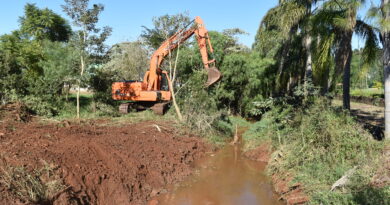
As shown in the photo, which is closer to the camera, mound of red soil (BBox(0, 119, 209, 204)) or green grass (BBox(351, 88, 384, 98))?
mound of red soil (BBox(0, 119, 209, 204))

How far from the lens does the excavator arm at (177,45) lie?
47.2 feet

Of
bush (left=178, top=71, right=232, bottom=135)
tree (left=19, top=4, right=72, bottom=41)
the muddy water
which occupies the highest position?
tree (left=19, top=4, right=72, bottom=41)

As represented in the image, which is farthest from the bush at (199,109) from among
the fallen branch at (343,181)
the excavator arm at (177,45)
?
the fallen branch at (343,181)

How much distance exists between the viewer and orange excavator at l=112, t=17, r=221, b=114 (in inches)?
597

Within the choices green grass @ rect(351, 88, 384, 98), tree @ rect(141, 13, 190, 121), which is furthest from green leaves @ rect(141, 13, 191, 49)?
green grass @ rect(351, 88, 384, 98)

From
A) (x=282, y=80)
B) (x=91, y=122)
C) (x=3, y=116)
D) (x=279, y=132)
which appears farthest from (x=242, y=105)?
(x=3, y=116)

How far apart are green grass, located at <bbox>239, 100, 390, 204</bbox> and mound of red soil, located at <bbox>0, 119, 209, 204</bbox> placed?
361 centimetres

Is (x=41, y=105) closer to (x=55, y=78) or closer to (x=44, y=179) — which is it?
(x=55, y=78)

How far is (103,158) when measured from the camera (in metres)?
8.32

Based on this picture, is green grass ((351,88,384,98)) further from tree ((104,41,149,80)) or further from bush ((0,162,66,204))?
bush ((0,162,66,204))

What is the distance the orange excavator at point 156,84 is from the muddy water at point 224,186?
18.8 ft

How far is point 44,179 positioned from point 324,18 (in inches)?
396

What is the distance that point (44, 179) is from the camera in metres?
6.21

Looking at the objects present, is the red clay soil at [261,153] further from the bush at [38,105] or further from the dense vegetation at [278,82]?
the bush at [38,105]
